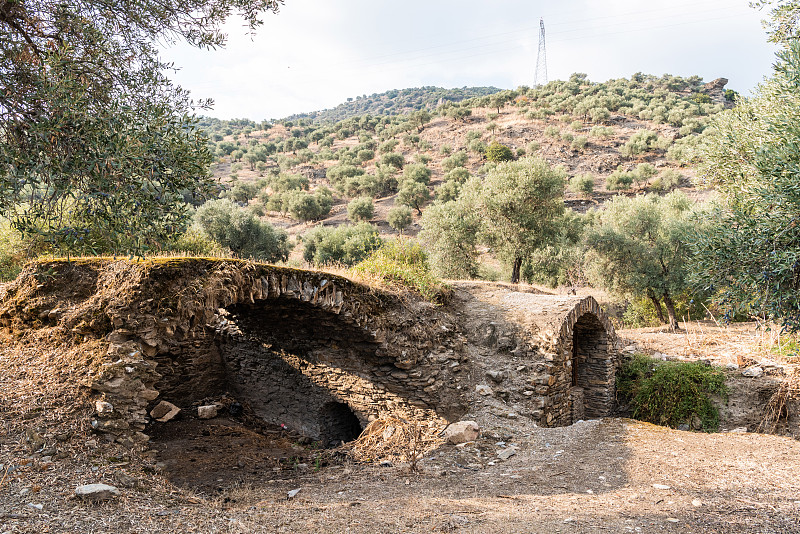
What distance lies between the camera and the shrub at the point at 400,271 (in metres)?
10.5

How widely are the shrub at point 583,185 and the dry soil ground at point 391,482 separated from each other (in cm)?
3303

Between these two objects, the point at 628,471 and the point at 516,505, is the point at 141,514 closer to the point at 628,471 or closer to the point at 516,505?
the point at 516,505

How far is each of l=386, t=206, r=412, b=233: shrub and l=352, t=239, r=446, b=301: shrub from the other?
28463 mm

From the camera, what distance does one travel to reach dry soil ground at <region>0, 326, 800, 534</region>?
443 cm

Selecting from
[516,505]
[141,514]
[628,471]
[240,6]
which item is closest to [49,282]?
[141,514]

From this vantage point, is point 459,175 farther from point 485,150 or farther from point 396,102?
point 396,102

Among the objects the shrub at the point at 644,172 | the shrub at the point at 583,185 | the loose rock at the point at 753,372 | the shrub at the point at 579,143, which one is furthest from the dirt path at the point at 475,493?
the shrub at the point at 579,143

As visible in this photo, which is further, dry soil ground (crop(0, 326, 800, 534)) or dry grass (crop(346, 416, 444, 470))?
dry grass (crop(346, 416, 444, 470))

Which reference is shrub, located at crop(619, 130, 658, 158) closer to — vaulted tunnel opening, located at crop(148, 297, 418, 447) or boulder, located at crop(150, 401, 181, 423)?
vaulted tunnel opening, located at crop(148, 297, 418, 447)

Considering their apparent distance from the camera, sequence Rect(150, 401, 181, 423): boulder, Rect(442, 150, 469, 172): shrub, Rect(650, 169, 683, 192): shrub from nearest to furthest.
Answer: Rect(150, 401, 181, 423): boulder → Rect(650, 169, 683, 192): shrub → Rect(442, 150, 469, 172): shrub

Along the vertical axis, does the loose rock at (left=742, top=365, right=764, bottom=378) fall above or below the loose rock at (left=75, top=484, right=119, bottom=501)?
below

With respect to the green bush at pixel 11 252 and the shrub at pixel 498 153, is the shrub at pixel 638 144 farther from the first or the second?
the green bush at pixel 11 252

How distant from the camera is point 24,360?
6277mm

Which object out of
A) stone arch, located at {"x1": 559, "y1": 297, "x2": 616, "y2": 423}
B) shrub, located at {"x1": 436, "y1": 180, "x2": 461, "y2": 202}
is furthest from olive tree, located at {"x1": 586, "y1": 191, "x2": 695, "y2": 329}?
shrub, located at {"x1": 436, "y1": 180, "x2": 461, "y2": 202}
